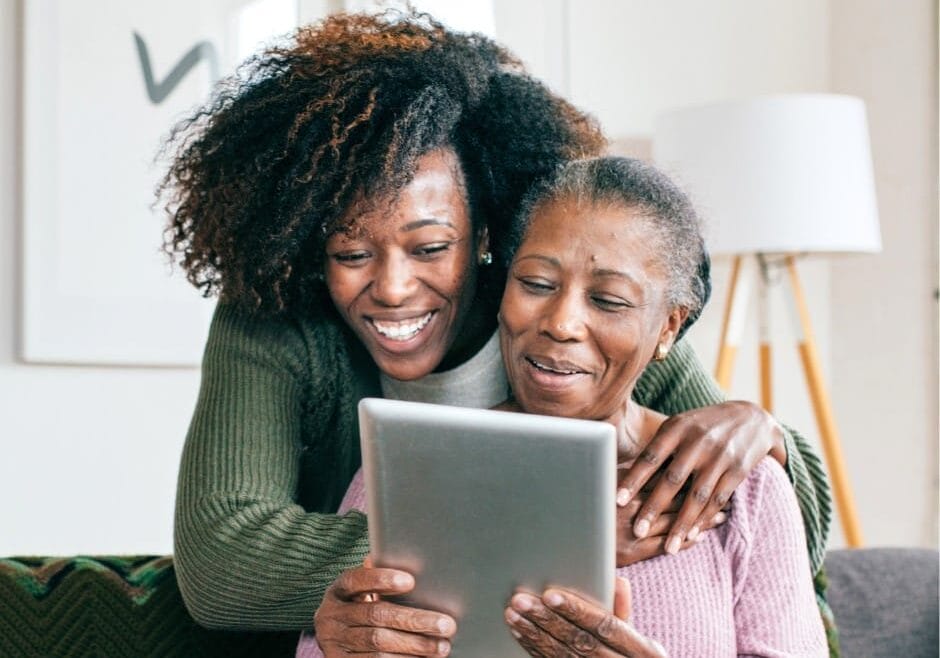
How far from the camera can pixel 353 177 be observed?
165 centimetres

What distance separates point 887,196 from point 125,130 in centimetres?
220

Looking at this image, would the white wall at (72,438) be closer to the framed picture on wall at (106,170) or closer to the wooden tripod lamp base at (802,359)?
the framed picture on wall at (106,170)

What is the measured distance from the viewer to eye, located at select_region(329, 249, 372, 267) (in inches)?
65.0

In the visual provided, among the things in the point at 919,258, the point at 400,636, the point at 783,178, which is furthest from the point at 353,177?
the point at 919,258

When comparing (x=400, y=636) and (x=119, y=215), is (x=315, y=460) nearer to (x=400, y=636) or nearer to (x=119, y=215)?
(x=400, y=636)

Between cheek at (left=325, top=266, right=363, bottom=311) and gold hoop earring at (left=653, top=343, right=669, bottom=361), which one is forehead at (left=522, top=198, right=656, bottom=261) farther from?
cheek at (left=325, top=266, right=363, bottom=311)

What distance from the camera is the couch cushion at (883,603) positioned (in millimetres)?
2260

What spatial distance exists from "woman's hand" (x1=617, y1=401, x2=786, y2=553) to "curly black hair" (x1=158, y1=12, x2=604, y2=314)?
0.36m

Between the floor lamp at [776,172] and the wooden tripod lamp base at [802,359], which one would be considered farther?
the wooden tripod lamp base at [802,359]

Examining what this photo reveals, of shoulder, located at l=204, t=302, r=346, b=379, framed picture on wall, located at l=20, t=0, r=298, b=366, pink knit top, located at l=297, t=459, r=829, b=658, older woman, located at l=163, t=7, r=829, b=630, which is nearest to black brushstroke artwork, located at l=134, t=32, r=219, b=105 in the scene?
framed picture on wall, located at l=20, t=0, r=298, b=366

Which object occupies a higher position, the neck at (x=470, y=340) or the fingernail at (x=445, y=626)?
the neck at (x=470, y=340)

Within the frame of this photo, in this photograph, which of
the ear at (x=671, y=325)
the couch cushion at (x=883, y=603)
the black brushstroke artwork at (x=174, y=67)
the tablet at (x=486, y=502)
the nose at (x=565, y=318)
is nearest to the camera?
the tablet at (x=486, y=502)

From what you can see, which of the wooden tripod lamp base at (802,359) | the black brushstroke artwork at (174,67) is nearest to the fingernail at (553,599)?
the black brushstroke artwork at (174,67)

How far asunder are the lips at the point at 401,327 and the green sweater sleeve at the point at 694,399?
Answer: 0.35 m
